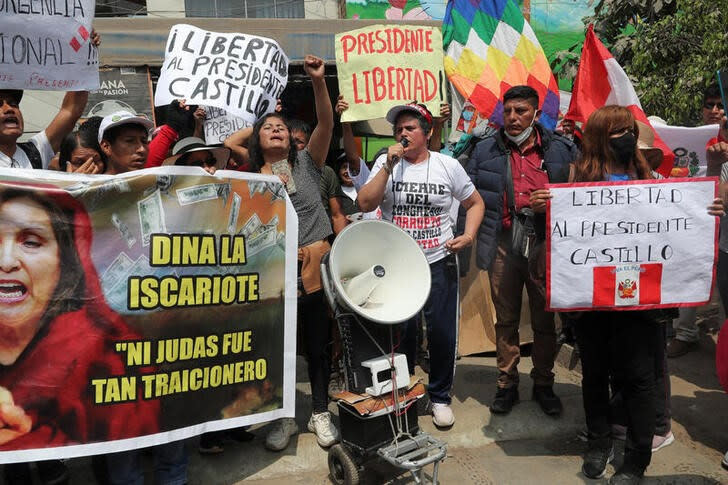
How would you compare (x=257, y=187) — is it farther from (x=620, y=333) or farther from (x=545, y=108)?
(x=545, y=108)

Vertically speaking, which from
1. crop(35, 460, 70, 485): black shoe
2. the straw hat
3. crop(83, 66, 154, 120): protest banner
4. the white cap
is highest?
crop(83, 66, 154, 120): protest banner

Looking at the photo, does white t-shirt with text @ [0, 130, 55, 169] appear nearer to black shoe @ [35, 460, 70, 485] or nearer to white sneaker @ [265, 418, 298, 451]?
black shoe @ [35, 460, 70, 485]

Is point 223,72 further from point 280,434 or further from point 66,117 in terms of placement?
point 280,434

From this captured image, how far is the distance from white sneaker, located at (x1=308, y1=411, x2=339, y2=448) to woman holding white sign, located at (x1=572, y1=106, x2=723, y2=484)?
1.41 meters

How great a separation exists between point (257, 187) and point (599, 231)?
69.3 inches

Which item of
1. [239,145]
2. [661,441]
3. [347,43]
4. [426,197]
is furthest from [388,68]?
[661,441]

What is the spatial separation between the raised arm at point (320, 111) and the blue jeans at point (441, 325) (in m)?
0.95

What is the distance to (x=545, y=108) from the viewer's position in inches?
196

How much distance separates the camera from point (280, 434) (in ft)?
11.0

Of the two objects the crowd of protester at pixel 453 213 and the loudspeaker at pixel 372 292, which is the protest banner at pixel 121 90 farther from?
the loudspeaker at pixel 372 292

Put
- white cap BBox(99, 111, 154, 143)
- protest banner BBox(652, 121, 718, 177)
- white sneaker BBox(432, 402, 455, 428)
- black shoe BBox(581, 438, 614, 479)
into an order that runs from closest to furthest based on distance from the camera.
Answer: white cap BBox(99, 111, 154, 143)
black shoe BBox(581, 438, 614, 479)
white sneaker BBox(432, 402, 455, 428)
protest banner BBox(652, 121, 718, 177)

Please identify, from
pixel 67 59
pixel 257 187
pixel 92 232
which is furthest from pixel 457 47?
pixel 92 232

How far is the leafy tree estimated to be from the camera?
230 inches

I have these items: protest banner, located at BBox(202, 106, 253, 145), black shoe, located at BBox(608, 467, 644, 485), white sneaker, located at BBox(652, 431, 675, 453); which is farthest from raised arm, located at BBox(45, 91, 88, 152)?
white sneaker, located at BBox(652, 431, 675, 453)
